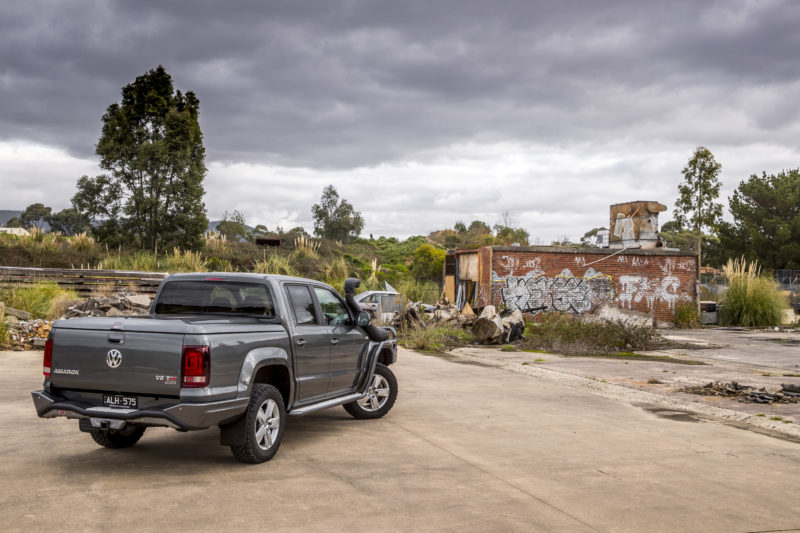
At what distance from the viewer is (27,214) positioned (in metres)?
88.2

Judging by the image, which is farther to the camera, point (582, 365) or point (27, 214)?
point (27, 214)

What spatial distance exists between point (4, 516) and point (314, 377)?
338 centimetres

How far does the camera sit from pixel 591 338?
18.8 m

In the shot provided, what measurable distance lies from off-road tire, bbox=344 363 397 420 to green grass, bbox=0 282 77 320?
41.4ft

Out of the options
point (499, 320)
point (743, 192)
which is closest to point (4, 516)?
point (499, 320)

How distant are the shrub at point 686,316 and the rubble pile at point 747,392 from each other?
17.9 meters

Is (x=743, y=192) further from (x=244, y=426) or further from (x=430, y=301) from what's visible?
(x=244, y=426)

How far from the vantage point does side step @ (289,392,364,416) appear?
725cm

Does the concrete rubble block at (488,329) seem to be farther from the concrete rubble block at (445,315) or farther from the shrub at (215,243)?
the shrub at (215,243)

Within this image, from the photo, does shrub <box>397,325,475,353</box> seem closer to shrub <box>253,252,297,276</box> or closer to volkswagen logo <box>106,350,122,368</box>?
shrub <box>253,252,297,276</box>

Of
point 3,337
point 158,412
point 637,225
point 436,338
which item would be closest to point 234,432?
point 158,412

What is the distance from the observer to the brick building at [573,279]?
27609mm

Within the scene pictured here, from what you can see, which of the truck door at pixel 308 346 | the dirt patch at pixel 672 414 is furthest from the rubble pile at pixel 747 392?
the truck door at pixel 308 346

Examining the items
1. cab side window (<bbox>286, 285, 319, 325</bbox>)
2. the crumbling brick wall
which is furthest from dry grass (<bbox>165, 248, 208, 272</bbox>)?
cab side window (<bbox>286, 285, 319, 325</bbox>)
